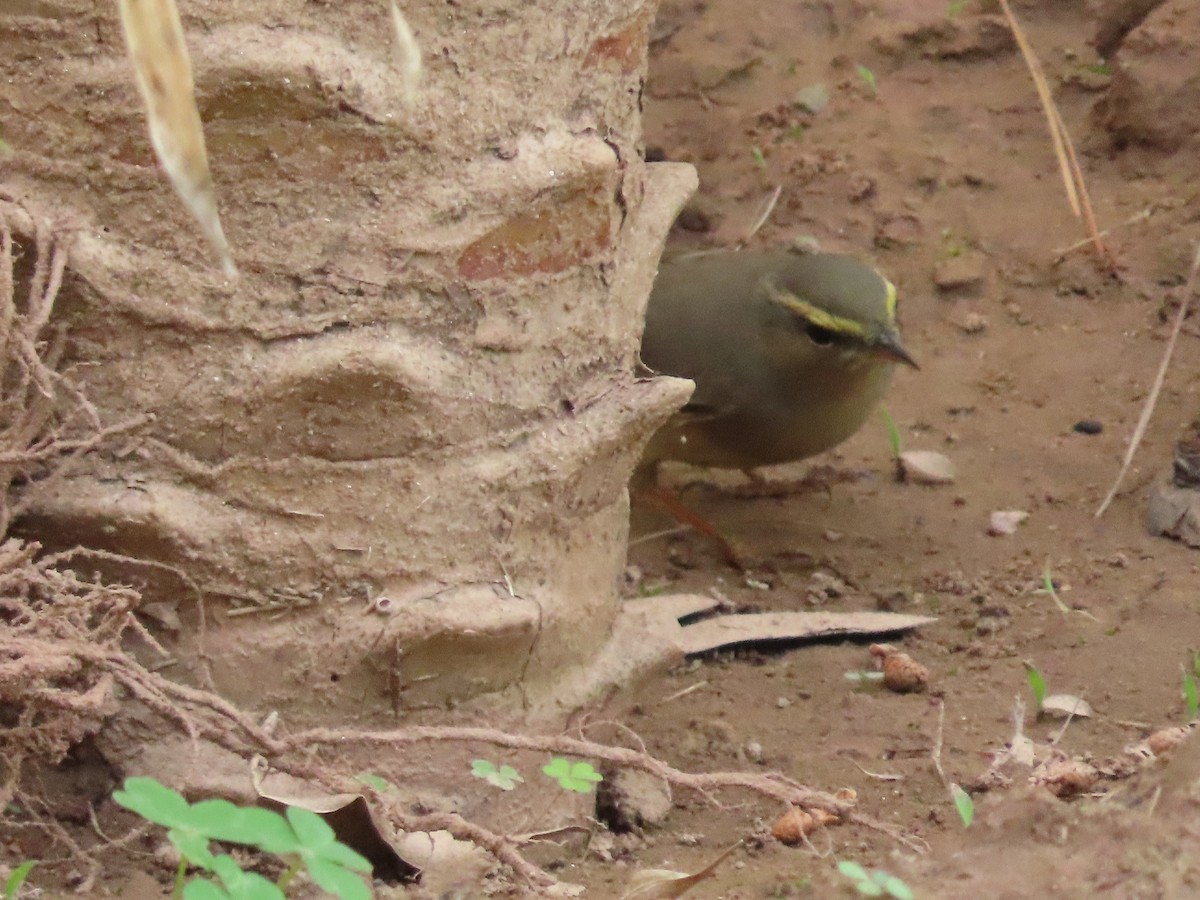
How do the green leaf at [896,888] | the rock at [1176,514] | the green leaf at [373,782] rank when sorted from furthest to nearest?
the rock at [1176,514] → the green leaf at [373,782] → the green leaf at [896,888]

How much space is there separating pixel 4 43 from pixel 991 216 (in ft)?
12.2

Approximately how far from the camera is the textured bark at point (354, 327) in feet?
6.61

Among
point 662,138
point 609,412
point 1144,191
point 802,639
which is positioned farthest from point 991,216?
point 609,412

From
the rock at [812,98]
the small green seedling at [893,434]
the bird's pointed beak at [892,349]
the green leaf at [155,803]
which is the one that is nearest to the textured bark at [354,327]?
the green leaf at [155,803]

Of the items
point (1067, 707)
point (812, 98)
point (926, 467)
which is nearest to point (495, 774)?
point (1067, 707)

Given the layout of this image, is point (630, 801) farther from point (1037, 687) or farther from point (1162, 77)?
point (1162, 77)

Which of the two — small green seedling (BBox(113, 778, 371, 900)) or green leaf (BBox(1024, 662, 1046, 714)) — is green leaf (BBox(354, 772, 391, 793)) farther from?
green leaf (BBox(1024, 662, 1046, 714))

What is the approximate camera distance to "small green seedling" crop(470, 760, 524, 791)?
7.44 feet

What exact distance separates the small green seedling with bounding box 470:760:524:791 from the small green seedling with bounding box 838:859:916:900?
2.09ft

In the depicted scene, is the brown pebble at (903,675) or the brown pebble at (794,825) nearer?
the brown pebble at (794,825)

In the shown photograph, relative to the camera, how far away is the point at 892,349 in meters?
4.04

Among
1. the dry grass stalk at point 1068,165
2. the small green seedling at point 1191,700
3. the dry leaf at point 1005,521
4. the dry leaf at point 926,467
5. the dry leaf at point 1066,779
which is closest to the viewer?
the dry leaf at point 1066,779

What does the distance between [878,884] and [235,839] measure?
717mm

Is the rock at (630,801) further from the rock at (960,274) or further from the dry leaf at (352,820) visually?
the rock at (960,274)
